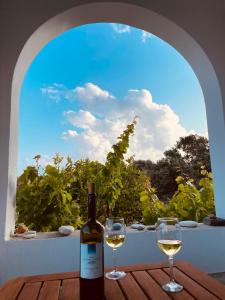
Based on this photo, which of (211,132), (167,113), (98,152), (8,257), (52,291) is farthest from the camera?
(167,113)

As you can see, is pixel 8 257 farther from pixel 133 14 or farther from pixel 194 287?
pixel 133 14

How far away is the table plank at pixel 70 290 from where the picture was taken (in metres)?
0.75

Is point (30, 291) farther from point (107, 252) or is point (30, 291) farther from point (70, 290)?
point (107, 252)

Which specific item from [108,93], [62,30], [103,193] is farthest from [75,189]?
[62,30]

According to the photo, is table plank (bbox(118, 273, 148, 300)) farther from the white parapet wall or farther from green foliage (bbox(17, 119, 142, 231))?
green foliage (bbox(17, 119, 142, 231))

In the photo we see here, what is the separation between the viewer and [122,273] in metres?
0.94

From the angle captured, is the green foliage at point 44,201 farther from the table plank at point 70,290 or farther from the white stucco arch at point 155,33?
the table plank at point 70,290

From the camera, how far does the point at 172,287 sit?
0.79 m

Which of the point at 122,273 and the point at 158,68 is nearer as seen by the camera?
the point at 122,273

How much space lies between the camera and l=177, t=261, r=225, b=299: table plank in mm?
766

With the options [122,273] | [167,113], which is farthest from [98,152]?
[122,273]

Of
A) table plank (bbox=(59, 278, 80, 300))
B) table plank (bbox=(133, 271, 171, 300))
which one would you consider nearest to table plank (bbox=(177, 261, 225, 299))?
table plank (bbox=(133, 271, 171, 300))

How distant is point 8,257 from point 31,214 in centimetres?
41

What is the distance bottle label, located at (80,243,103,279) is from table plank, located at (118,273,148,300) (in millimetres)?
130
